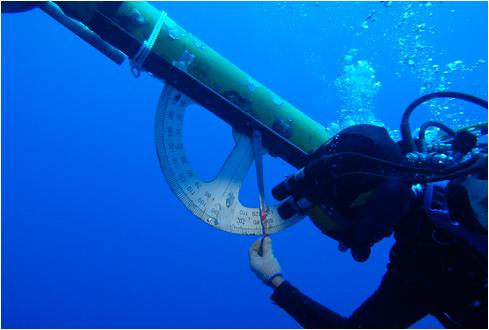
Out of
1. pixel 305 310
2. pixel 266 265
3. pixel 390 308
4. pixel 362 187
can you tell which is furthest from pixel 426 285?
pixel 266 265

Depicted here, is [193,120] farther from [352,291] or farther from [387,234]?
[387,234]

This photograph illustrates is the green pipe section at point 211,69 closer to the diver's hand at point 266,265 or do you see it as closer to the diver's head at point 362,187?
the diver's head at point 362,187

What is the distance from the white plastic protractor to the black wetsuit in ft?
2.62

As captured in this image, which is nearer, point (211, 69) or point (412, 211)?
point (412, 211)

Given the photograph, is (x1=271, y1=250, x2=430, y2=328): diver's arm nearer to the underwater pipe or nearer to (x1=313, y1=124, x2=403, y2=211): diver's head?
(x1=313, y1=124, x2=403, y2=211): diver's head

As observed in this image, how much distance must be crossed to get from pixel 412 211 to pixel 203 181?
133 cm

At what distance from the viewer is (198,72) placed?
2.42 metres

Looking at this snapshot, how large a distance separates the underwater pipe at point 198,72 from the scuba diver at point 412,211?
1.33 feet

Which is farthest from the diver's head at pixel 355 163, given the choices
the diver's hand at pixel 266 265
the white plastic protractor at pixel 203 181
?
the white plastic protractor at pixel 203 181

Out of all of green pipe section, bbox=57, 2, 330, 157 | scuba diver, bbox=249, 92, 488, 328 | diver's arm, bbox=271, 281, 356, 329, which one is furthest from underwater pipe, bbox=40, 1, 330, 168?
diver's arm, bbox=271, 281, 356, 329

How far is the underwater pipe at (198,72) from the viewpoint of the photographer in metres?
2.28

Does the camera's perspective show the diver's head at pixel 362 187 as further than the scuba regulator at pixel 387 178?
Yes

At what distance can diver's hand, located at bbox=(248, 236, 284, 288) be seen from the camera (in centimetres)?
248

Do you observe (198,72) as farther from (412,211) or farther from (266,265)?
(412,211)
